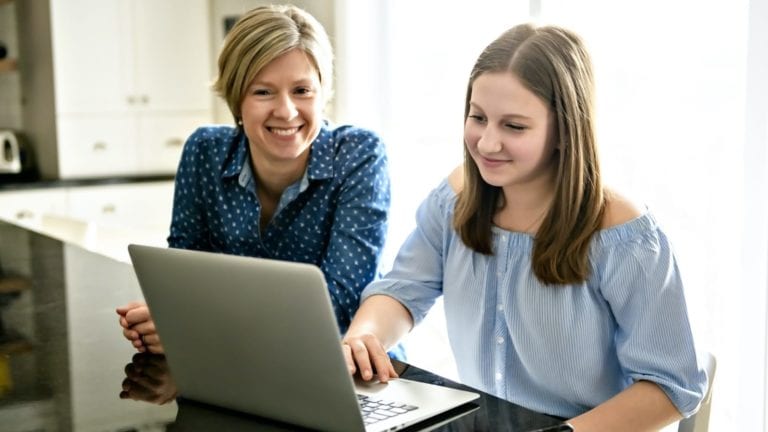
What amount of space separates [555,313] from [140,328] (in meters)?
0.60

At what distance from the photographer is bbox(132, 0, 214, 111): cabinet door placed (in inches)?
186

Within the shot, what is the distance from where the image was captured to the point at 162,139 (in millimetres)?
4824

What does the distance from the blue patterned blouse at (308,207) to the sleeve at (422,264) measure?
0.20 meters

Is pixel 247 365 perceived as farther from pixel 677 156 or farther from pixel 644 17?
pixel 644 17

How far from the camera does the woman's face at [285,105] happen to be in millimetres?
1844

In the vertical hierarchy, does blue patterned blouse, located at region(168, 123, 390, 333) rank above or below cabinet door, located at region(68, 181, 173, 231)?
above

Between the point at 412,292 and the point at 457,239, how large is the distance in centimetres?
12

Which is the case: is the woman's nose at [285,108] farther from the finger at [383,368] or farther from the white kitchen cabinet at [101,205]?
the white kitchen cabinet at [101,205]

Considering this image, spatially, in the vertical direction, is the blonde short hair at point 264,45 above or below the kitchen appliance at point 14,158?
above

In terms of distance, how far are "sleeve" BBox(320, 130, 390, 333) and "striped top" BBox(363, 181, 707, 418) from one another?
0.20m

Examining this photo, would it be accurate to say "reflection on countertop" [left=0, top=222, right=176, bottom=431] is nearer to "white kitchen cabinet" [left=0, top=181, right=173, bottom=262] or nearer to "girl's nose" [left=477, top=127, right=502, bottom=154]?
"girl's nose" [left=477, top=127, right=502, bottom=154]

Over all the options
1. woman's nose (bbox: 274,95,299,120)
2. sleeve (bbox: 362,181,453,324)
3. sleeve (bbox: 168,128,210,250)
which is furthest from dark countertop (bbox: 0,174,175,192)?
sleeve (bbox: 362,181,453,324)

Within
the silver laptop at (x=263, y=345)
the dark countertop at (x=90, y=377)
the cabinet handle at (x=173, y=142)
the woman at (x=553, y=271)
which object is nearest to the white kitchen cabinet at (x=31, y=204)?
the cabinet handle at (x=173, y=142)

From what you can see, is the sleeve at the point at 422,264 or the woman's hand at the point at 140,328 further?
the sleeve at the point at 422,264
